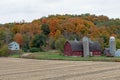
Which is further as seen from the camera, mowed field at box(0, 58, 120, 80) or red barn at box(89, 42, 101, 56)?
red barn at box(89, 42, 101, 56)

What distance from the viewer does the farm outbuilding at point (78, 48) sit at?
294ft

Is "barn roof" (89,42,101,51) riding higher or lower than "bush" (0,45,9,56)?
higher

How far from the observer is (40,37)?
11906 cm

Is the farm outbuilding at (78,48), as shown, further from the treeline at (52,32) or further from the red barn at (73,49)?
the treeline at (52,32)

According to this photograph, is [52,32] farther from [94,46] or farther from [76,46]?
[76,46]

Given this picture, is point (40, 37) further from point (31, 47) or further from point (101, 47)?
point (101, 47)

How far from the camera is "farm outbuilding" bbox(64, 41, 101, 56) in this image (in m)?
89.6

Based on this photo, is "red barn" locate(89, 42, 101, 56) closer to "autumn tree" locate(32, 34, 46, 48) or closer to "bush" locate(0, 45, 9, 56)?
"bush" locate(0, 45, 9, 56)

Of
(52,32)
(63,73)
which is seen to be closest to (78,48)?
(52,32)

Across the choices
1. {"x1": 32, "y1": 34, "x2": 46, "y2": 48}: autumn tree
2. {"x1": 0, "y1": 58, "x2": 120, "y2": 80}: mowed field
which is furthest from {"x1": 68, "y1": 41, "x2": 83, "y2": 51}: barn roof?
{"x1": 0, "y1": 58, "x2": 120, "y2": 80}: mowed field

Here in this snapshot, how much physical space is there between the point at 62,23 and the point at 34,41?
98.0 feet

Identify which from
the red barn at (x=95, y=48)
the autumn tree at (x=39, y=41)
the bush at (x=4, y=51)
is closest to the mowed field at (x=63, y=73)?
the red barn at (x=95, y=48)

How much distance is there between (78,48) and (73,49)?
1774 millimetres

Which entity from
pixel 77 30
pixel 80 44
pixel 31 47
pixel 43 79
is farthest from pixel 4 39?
pixel 43 79
